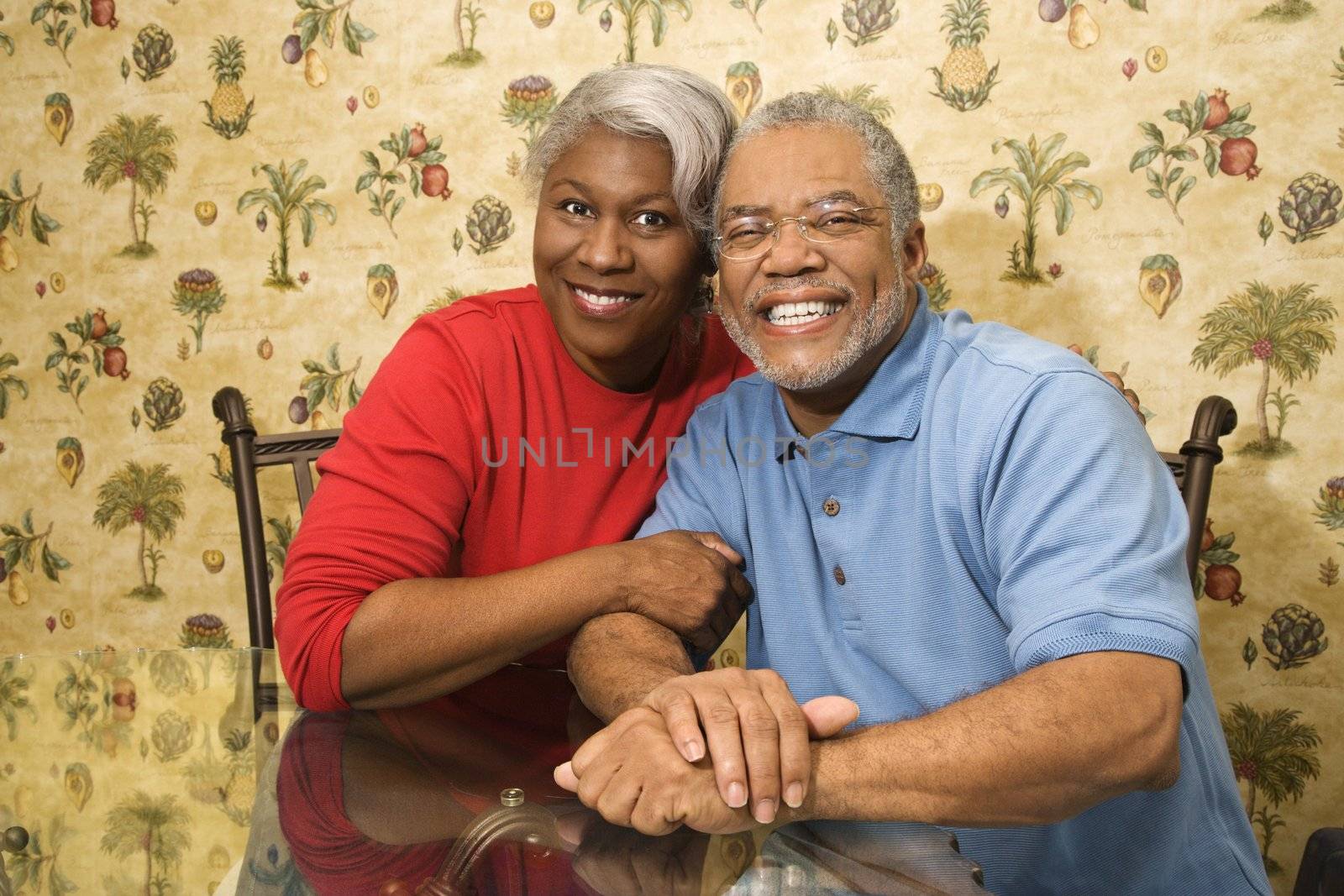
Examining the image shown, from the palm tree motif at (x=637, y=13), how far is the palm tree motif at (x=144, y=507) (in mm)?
1380

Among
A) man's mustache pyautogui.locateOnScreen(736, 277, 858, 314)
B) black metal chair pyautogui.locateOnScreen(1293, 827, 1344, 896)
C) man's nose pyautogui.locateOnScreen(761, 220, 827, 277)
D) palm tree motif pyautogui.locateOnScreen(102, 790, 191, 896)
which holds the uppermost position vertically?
man's nose pyautogui.locateOnScreen(761, 220, 827, 277)

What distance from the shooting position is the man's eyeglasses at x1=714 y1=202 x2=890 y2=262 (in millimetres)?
1393

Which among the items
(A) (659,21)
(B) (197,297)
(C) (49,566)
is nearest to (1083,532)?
(A) (659,21)

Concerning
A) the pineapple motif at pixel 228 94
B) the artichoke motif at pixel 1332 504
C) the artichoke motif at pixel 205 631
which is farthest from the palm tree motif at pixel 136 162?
the artichoke motif at pixel 1332 504

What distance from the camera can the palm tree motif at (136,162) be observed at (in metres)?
2.48

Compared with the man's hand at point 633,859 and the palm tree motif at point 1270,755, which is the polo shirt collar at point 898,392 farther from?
the palm tree motif at point 1270,755

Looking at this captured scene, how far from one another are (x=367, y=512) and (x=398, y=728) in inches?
10.7

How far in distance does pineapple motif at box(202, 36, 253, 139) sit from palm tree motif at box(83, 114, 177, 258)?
0.11 m

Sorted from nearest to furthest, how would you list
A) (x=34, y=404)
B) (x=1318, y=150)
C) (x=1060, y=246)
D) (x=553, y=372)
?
(x=553, y=372)
(x=1318, y=150)
(x=1060, y=246)
(x=34, y=404)

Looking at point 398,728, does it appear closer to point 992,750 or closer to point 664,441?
point 664,441

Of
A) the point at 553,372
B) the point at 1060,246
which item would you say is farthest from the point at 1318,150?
the point at 553,372

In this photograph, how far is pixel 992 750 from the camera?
0.98m

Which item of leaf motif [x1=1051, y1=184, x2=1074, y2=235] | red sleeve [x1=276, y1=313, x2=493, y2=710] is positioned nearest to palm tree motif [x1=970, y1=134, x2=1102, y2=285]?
leaf motif [x1=1051, y1=184, x2=1074, y2=235]

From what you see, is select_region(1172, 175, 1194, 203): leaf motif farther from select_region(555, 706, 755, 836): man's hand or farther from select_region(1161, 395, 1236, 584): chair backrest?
select_region(555, 706, 755, 836): man's hand
